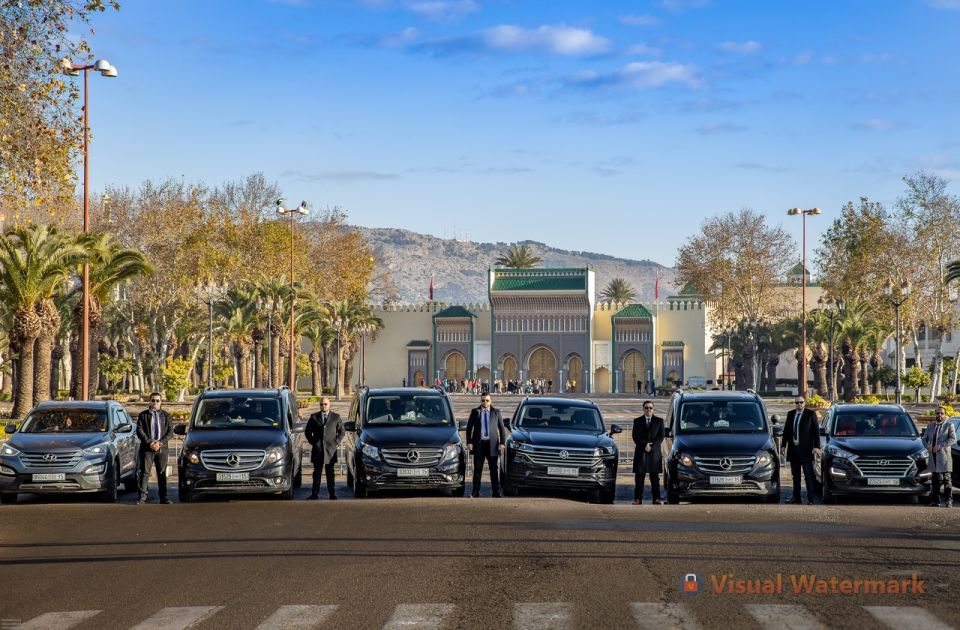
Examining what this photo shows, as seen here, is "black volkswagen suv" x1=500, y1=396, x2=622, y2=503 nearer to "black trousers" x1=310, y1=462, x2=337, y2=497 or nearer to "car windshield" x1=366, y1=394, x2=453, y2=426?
"car windshield" x1=366, y1=394, x2=453, y2=426

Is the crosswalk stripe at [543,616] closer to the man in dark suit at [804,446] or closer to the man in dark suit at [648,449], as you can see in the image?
the man in dark suit at [648,449]

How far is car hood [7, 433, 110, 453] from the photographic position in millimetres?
18359

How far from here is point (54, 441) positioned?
1850cm

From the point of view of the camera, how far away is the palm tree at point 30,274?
38.6 m

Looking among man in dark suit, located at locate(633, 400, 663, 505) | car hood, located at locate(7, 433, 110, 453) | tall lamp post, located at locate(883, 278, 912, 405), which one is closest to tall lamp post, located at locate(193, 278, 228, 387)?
tall lamp post, located at locate(883, 278, 912, 405)

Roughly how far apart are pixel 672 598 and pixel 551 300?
90.0 metres

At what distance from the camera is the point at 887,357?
106m

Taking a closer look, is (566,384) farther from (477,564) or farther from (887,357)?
(477,564)

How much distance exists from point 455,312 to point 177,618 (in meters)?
94.0

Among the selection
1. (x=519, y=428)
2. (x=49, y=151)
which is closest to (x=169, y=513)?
(x=519, y=428)

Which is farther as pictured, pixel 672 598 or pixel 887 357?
pixel 887 357

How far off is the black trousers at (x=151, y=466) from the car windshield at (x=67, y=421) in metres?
1.03

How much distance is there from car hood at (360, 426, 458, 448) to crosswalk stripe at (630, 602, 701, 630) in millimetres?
9141

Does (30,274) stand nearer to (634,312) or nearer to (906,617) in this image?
(906,617)
